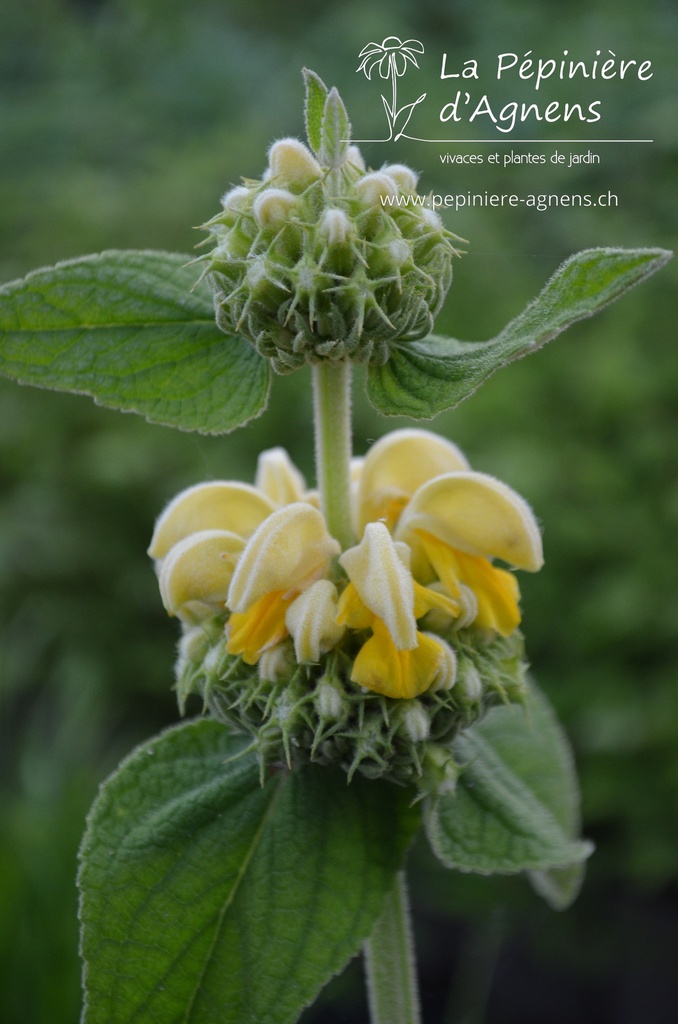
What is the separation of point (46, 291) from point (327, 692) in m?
0.31

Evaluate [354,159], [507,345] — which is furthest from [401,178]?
[507,345]

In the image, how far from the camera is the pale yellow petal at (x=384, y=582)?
2.04 feet

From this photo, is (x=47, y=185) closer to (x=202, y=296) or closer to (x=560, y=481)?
(x=560, y=481)

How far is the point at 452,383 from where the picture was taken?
0.61m

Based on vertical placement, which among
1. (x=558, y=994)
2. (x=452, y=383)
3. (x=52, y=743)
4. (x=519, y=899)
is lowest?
(x=558, y=994)

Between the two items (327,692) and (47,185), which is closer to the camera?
(327,692)

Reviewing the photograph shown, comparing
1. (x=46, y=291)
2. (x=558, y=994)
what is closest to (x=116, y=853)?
(x=46, y=291)

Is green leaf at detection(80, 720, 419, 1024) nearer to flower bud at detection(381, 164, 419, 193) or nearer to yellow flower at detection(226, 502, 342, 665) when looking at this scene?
yellow flower at detection(226, 502, 342, 665)

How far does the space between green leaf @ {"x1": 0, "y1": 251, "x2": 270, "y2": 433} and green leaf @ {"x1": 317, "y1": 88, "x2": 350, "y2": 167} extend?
133 millimetres

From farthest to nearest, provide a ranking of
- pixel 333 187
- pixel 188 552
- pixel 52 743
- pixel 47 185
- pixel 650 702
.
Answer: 1. pixel 47 185
2. pixel 52 743
3. pixel 650 702
4. pixel 188 552
5. pixel 333 187

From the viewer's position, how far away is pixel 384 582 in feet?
2.07

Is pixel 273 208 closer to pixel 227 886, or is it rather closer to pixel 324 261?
pixel 324 261

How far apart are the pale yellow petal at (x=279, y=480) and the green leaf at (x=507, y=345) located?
20 centimetres

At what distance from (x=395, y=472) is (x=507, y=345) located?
0.25 m
